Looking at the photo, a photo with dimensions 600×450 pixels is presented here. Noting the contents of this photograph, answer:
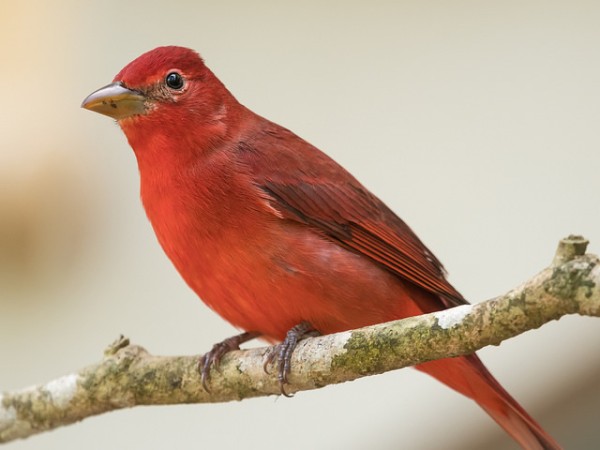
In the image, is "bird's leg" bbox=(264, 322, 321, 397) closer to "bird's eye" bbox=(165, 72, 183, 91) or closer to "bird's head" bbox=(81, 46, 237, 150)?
"bird's head" bbox=(81, 46, 237, 150)

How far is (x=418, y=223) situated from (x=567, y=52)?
1.16 metres

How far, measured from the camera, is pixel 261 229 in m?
3.17

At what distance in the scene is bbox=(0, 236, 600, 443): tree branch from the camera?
223 centimetres

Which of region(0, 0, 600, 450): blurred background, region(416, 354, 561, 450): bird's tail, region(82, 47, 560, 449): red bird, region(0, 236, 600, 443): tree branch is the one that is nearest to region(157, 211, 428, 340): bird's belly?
region(82, 47, 560, 449): red bird

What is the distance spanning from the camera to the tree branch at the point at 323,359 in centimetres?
223

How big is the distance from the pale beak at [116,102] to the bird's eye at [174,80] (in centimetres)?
12

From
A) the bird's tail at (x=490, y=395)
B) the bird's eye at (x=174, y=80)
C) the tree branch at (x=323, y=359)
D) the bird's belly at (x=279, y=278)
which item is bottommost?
the bird's tail at (x=490, y=395)

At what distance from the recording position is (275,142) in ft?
11.6

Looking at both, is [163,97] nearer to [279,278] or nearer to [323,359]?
[279,278]

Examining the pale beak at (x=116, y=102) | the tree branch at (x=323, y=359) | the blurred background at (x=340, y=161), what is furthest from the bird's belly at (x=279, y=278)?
the blurred background at (x=340, y=161)

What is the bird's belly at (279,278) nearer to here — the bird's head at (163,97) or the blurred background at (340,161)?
the bird's head at (163,97)

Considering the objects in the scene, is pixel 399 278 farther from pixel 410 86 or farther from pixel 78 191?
pixel 78 191

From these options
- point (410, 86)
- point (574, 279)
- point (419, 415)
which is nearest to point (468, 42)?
point (410, 86)

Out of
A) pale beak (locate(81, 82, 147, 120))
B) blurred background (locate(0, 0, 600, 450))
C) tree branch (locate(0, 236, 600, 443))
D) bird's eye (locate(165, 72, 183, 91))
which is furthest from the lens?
blurred background (locate(0, 0, 600, 450))
